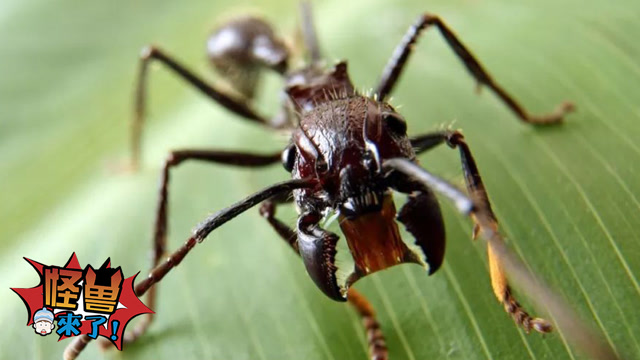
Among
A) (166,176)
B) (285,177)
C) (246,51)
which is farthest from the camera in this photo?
(246,51)

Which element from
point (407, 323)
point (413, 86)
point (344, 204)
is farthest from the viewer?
point (413, 86)

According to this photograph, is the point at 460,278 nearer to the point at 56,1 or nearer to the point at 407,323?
the point at 407,323

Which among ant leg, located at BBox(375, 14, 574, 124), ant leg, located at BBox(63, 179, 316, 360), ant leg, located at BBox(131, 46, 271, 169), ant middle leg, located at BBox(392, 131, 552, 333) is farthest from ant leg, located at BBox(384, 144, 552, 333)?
ant leg, located at BBox(131, 46, 271, 169)

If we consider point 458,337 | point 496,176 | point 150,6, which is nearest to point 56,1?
point 150,6

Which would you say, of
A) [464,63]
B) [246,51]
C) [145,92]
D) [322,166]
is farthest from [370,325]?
[246,51]

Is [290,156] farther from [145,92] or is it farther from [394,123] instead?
[145,92]

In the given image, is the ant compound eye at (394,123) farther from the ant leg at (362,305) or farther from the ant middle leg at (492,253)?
the ant leg at (362,305)

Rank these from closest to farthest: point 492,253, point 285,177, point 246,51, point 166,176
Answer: point 492,253 → point 166,176 → point 285,177 → point 246,51
